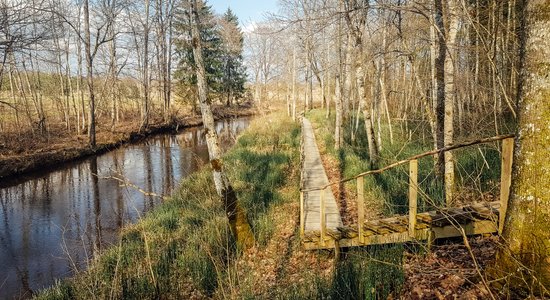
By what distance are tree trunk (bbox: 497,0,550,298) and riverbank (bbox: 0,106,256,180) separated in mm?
16059

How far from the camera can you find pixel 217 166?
20.3ft

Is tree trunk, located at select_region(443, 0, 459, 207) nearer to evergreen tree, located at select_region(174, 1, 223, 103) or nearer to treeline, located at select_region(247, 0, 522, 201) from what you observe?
treeline, located at select_region(247, 0, 522, 201)

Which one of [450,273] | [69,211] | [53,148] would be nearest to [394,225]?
[450,273]

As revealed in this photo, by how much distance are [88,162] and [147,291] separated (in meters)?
13.6

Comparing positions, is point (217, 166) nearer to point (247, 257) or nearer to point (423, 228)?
point (247, 257)

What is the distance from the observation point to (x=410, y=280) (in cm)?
357

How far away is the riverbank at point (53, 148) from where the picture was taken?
14.1 metres

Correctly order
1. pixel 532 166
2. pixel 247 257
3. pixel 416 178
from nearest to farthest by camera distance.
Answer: pixel 532 166
pixel 416 178
pixel 247 257

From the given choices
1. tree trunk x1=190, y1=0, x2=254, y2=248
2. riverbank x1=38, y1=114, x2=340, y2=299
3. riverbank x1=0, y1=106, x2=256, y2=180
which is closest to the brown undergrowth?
riverbank x1=38, y1=114, x2=340, y2=299

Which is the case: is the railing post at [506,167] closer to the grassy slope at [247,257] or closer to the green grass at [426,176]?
the green grass at [426,176]

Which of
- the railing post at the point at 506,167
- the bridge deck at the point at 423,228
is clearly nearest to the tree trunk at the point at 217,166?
the bridge deck at the point at 423,228

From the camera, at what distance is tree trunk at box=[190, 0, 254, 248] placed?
19.5 feet

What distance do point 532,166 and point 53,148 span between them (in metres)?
19.1

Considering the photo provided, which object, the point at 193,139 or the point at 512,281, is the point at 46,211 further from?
the point at 193,139
